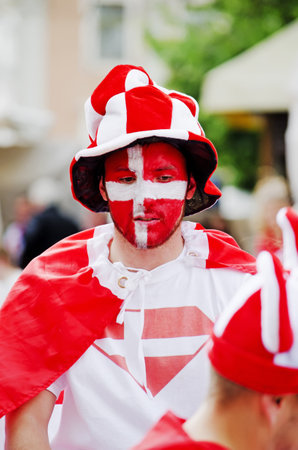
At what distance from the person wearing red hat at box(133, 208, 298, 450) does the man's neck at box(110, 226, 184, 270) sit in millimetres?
999

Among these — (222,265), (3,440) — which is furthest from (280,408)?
(3,440)

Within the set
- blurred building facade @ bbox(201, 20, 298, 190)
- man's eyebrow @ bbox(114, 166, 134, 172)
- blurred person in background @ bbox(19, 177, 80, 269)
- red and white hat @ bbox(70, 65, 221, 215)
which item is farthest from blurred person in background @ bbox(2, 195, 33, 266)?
man's eyebrow @ bbox(114, 166, 134, 172)

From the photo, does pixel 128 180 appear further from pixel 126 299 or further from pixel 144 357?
pixel 144 357

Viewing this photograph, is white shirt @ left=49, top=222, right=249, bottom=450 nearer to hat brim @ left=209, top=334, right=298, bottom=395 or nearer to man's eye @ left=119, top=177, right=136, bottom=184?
man's eye @ left=119, top=177, right=136, bottom=184

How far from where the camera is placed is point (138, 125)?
2.91 metres

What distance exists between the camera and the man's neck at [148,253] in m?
3.03

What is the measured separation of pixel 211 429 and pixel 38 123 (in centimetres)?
1104

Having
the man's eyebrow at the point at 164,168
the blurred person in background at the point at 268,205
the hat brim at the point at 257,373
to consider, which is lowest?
the blurred person in background at the point at 268,205

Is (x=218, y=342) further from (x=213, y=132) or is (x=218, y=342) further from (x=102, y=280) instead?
(x=213, y=132)

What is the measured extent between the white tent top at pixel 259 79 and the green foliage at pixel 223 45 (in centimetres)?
283

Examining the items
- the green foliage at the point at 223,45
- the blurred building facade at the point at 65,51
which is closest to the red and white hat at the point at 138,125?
the green foliage at the point at 223,45

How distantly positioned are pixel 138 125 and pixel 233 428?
127 cm

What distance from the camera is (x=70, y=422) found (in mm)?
2924

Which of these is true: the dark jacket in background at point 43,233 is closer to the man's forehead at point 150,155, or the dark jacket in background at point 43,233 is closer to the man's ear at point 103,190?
the man's ear at point 103,190
